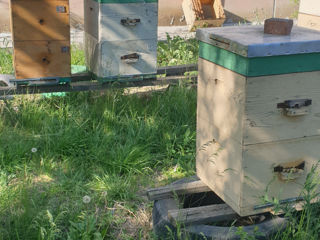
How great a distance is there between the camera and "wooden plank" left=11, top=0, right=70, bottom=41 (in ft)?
12.7

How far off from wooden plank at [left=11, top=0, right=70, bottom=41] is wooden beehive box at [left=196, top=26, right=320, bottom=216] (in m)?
1.75

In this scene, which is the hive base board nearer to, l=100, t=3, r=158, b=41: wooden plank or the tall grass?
the tall grass

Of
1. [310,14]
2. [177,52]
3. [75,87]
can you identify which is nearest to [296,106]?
[310,14]

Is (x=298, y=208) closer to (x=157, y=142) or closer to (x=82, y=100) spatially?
(x=157, y=142)

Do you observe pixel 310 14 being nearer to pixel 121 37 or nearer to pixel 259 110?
pixel 121 37

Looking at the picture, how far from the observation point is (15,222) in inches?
102

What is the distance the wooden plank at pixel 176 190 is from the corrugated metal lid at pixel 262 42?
0.76 metres

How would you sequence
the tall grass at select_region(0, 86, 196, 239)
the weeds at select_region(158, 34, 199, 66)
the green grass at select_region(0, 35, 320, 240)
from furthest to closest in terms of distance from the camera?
the weeds at select_region(158, 34, 199, 66)
the tall grass at select_region(0, 86, 196, 239)
the green grass at select_region(0, 35, 320, 240)

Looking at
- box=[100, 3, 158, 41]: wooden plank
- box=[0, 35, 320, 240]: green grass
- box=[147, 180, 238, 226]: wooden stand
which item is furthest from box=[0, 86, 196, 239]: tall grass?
box=[100, 3, 158, 41]: wooden plank

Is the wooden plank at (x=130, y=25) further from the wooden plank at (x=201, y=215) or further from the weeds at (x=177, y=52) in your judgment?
the wooden plank at (x=201, y=215)

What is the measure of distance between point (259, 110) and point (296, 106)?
192mm

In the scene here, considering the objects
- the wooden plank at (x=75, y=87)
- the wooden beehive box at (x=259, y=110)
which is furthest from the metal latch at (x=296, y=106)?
the wooden plank at (x=75, y=87)

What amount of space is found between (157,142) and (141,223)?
0.92 meters

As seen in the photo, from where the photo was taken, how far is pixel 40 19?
394 cm
